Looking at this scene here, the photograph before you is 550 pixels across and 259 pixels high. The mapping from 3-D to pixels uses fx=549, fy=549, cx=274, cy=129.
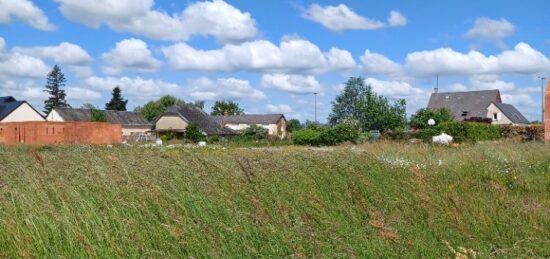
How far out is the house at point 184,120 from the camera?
7569 centimetres

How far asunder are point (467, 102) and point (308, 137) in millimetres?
40858

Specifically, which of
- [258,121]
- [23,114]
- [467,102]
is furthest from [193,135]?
[467,102]

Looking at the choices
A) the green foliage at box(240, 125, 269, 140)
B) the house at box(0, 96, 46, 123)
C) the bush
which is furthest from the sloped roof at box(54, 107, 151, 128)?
the bush

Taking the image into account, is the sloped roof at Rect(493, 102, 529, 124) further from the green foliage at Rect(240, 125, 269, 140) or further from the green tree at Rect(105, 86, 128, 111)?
the green tree at Rect(105, 86, 128, 111)

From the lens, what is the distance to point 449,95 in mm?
83938

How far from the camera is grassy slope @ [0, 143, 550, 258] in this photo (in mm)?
4762

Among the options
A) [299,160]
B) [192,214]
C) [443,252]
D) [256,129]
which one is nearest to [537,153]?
[299,160]

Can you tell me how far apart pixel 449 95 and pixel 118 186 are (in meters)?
83.4

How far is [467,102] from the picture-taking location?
8181cm

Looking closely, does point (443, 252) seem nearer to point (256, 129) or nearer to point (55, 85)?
point (256, 129)

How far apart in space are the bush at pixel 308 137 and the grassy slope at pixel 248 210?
40.5 metres

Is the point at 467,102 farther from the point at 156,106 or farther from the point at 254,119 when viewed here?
the point at 156,106

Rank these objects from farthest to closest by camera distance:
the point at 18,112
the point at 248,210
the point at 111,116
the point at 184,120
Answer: the point at 111,116, the point at 184,120, the point at 18,112, the point at 248,210

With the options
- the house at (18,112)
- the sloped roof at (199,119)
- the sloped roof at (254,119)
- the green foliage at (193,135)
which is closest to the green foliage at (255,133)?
the green foliage at (193,135)
